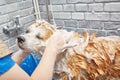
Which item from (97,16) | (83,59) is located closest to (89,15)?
(97,16)

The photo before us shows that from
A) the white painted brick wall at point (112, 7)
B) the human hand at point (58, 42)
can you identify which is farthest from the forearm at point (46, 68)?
the white painted brick wall at point (112, 7)

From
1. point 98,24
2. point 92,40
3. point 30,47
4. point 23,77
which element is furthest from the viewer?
point 98,24

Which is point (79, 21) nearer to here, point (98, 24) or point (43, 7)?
point (98, 24)

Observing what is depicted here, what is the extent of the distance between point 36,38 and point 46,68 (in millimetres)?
180

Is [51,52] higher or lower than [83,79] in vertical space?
higher

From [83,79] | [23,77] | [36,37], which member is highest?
[36,37]

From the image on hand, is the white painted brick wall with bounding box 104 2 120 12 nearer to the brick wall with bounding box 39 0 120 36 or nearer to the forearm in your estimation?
the brick wall with bounding box 39 0 120 36

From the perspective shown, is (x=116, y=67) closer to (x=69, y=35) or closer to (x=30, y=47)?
(x=69, y=35)

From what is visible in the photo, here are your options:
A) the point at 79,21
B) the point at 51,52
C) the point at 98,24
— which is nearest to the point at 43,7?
the point at 79,21

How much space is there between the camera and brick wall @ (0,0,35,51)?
1510 mm

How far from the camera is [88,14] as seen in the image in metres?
1.50

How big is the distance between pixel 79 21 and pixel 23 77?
0.87 meters

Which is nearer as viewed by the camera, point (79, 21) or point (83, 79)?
point (83, 79)

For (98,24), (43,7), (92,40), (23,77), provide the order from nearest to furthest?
(23,77) < (92,40) < (98,24) < (43,7)
